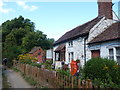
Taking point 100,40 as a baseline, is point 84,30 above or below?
above

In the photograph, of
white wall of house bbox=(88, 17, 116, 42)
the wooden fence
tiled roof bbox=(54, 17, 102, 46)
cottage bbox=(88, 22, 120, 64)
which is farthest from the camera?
tiled roof bbox=(54, 17, 102, 46)

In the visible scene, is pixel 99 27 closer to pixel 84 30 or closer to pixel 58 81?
pixel 84 30

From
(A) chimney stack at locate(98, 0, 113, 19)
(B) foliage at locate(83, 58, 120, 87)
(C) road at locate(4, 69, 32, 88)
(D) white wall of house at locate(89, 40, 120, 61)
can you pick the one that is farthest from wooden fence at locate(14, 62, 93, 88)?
(A) chimney stack at locate(98, 0, 113, 19)

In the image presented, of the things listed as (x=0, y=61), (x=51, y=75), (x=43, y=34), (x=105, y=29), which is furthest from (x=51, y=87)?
(x=43, y=34)

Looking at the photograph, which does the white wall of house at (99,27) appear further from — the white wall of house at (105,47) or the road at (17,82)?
the road at (17,82)

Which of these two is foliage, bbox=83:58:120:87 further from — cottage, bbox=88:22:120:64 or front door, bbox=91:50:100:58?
front door, bbox=91:50:100:58

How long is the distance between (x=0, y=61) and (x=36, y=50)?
59.3 ft

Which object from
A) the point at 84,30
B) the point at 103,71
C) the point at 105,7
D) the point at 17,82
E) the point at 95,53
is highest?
the point at 105,7

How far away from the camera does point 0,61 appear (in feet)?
87.3

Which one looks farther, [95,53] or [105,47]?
[95,53]

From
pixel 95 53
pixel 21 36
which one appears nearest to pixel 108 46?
pixel 95 53

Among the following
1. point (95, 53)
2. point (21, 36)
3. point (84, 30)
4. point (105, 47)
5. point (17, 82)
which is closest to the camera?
point (17, 82)

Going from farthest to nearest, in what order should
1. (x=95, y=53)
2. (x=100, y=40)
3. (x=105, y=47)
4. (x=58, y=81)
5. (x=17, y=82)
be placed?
1. (x=95, y=53)
2. (x=100, y=40)
3. (x=105, y=47)
4. (x=17, y=82)
5. (x=58, y=81)

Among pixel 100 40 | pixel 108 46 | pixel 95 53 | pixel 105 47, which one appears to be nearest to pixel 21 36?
pixel 95 53
